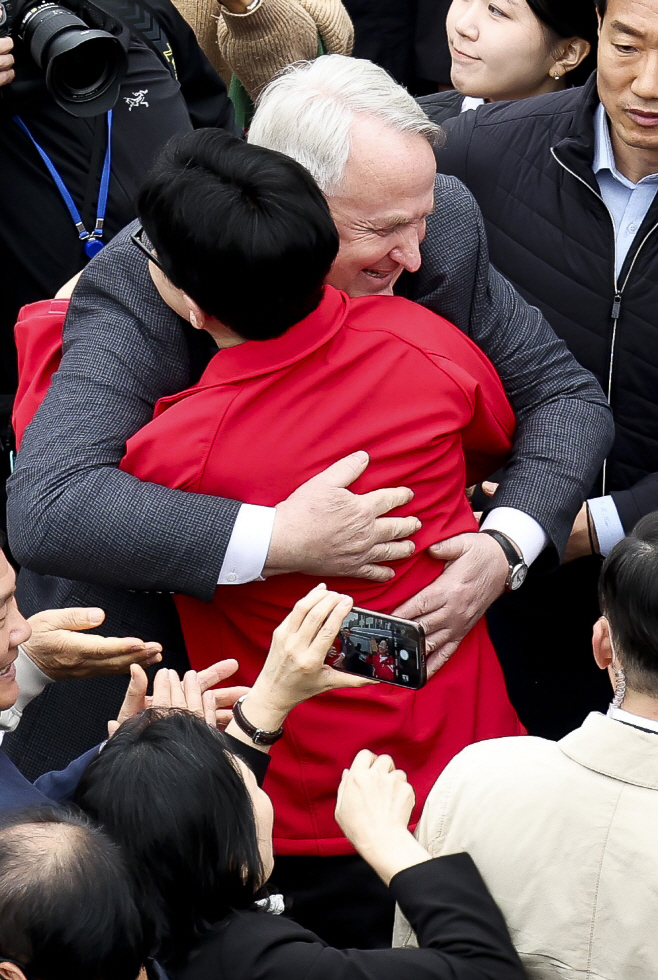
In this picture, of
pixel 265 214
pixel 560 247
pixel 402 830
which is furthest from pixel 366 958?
pixel 560 247

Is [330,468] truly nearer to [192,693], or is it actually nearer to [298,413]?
[298,413]

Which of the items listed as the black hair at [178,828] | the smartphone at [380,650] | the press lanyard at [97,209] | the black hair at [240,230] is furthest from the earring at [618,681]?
the press lanyard at [97,209]

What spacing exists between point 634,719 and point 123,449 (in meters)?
0.88

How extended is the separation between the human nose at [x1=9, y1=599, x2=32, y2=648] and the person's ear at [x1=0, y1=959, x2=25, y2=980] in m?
0.55

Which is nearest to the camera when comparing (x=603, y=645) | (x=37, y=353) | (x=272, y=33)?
(x=603, y=645)

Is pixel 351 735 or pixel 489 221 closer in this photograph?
pixel 351 735

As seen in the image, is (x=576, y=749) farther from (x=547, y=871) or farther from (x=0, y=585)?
(x=0, y=585)

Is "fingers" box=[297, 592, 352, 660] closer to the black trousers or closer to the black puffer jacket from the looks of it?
the black trousers

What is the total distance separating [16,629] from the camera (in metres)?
1.73

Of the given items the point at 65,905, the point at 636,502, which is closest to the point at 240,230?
the point at 65,905

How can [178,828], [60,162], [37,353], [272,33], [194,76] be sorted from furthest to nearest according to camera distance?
[272,33], [194,76], [60,162], [37,353], [178,828]

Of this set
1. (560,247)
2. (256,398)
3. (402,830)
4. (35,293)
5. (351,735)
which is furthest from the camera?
(35,293)

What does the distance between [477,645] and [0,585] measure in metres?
0.82

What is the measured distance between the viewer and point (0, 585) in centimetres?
169
